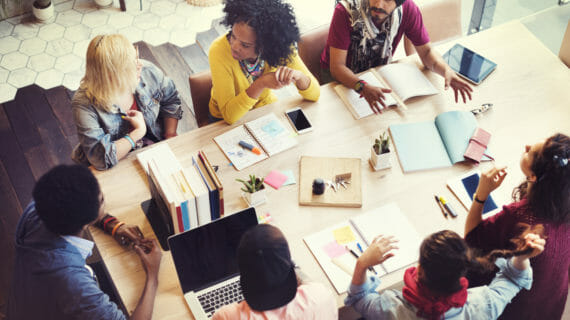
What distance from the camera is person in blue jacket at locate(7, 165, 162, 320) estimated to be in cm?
177

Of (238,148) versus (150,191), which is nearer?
(150,191)

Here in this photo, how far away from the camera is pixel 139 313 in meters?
1.91

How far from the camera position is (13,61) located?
407 cm

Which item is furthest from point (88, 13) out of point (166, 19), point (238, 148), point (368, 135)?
point (368, 135)

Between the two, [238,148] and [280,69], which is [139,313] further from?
[280,69]

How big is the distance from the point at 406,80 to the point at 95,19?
2809mm

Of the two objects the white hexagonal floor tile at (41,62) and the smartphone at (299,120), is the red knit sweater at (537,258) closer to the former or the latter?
the smartphone at (299,120)

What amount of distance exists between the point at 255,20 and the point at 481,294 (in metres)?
1.43

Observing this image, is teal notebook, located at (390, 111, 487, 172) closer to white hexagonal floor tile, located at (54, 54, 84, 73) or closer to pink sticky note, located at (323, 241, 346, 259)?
pink sticky note, located at (323, 241, 346, 259)

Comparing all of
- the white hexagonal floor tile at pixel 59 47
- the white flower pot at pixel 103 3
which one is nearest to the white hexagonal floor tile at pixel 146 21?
the white flower pot at pixel 103 3

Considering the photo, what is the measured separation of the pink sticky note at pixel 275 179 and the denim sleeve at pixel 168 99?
76cm

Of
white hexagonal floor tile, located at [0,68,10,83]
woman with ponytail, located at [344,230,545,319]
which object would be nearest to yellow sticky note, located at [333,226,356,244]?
woman with ponytail, located at [344,230,545,319]

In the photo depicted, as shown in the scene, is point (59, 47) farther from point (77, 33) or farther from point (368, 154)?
point (368, 154)

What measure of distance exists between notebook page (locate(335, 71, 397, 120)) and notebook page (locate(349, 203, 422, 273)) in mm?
537
